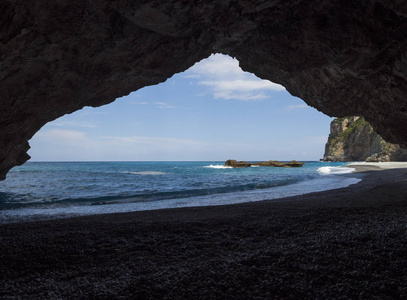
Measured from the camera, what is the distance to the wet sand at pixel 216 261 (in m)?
2.56

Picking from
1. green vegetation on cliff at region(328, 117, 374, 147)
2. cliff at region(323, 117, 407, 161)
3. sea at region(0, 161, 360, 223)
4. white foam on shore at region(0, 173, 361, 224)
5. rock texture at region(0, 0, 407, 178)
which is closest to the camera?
rock texture at region(0, 0, 407, 178)

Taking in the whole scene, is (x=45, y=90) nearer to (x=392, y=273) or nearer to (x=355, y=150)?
(x=392, y=273)

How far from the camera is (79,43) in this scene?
6.94 m

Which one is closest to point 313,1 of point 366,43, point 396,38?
point 366,43

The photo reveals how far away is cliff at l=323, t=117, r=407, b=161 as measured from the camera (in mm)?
60594

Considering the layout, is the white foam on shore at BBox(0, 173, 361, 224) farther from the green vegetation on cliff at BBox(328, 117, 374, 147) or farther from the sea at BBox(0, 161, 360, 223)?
the green vegetation on cliff at BBox(328, 117, 374, 147)

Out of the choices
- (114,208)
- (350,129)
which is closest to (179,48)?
(114,208)

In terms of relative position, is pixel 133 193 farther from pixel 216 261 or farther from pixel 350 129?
pixel 350 129

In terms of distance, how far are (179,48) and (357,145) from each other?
100223 millimetres

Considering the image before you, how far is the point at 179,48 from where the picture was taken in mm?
8641

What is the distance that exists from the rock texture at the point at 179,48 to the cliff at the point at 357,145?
63.8 metres

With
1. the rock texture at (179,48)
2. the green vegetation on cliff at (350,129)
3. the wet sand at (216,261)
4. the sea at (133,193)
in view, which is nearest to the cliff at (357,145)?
the green vegetation on cliff at (350,129)

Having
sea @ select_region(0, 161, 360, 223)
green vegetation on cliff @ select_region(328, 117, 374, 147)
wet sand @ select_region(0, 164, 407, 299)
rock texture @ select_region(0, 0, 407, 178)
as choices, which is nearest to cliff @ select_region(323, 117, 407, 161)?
green vegetation on cliff @ select_region(328, 117, 374, 147)

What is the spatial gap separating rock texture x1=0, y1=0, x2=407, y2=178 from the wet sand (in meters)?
4.74
